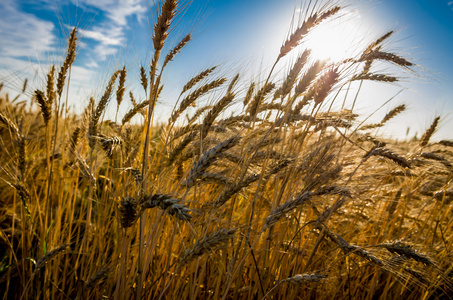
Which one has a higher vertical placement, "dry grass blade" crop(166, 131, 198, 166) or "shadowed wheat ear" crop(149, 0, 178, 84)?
"shadowed wheat ear" crop(149, 0, 178, 84)

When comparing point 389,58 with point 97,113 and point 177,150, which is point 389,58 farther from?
point 97,113

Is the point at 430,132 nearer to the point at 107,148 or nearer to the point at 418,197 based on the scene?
the point at 418,197

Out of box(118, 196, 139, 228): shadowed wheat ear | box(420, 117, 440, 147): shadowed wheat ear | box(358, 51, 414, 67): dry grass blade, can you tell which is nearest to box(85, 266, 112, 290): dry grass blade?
box(118, 196, 139, 228): shadowed wheat ear

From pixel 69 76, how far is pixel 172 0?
954mm

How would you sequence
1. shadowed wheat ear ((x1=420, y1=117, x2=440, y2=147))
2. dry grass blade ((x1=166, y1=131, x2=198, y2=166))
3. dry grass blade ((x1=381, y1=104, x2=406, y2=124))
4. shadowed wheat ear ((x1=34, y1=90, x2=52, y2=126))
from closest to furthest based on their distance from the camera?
1. dry grass blade ((x1=166, y1=131, x2=198, y2=166))
2. shadowed wheat ear ((x1=34, y1=90, x2=52, y2=126))
3. dry grass blade ((x1=381, y1=104, x2=406, y2=124))
4. shadowed wheat ear ((x1=420, y1=117, x2=440, y2=147))

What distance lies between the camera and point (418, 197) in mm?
2689

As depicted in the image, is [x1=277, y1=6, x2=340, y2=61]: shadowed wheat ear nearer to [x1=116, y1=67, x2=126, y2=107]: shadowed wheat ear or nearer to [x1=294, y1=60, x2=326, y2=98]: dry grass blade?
[x1=294, y1=60, x2=326, y2=98]: dry grass blade

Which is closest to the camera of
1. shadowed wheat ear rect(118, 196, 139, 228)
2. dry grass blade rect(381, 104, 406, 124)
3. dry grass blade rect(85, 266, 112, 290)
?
shadowed wheat ear rect(118, 196, 139, 228)

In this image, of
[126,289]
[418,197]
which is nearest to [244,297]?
[126,289]

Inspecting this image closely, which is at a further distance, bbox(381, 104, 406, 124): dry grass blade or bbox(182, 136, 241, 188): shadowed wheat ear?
bbox(381, 104, 406, 124): dry grass blade

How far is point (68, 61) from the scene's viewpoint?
1709 mm

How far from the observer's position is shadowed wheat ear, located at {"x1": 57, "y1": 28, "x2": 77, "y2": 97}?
5.43 feet

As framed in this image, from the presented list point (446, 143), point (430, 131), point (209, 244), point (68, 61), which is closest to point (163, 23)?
point (68, 61)

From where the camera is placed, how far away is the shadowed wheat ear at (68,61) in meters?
1.66
